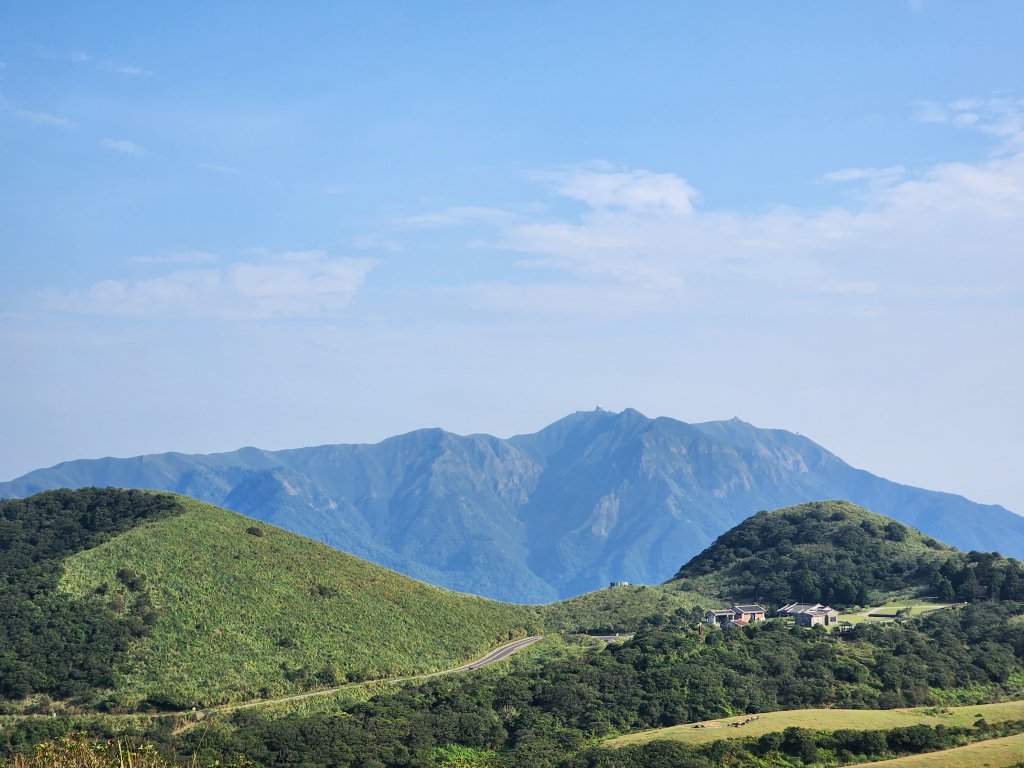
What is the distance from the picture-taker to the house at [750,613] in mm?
126875

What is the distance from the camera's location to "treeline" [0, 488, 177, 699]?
90688 mm

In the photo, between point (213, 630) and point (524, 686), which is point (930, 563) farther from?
point (213, 630)

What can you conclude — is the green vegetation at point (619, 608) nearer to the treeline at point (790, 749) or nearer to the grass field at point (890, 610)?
the grass field at point (890, 610)

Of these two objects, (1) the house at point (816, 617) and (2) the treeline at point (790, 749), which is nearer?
(2) the treeline at point (790, 749)

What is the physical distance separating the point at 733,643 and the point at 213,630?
162 ft

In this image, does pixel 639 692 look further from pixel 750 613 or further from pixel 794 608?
pixel 794 608

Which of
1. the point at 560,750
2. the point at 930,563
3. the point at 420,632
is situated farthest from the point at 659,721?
the point at 930,563

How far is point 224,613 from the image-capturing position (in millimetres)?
103938

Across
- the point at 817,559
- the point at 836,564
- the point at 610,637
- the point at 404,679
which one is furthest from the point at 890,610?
the point at 404,679

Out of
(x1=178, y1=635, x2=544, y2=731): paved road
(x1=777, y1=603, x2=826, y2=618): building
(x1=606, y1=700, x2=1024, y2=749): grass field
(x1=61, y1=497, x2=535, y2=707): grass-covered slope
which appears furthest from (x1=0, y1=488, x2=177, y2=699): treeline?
(x1=777, y1=603, x2=826, y2=618): building

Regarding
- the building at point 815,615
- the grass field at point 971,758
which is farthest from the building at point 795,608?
the grass field at point 971,758

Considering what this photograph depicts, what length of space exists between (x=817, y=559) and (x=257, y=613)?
8176cm

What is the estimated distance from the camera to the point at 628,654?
98.2m

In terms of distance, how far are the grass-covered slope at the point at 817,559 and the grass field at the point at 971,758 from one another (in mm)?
68534
